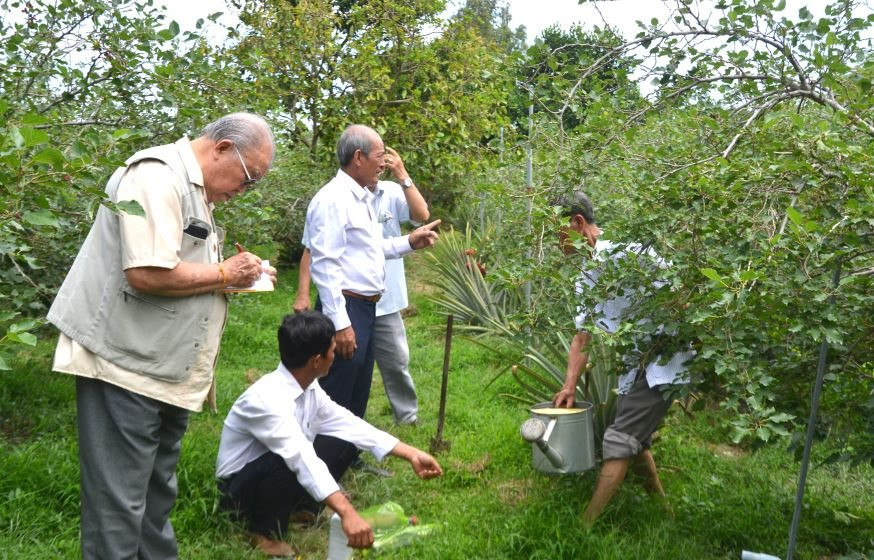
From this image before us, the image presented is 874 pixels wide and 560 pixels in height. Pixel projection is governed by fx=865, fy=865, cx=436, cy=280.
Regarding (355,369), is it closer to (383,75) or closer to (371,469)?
(371,469)

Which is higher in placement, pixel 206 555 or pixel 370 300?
pixel 370 300

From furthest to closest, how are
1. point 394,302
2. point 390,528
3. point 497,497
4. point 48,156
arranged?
point 394,302
point 497,497
point 390,528
point 48,156

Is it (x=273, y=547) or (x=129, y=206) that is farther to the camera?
(x=273, y=547)

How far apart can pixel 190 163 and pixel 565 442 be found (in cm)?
201

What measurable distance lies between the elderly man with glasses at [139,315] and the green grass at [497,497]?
2.49ft

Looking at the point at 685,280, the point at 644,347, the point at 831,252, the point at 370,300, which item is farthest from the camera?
the point at 370,300

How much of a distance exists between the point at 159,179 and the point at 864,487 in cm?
391

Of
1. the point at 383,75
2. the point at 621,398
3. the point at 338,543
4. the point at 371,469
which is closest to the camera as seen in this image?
the point at 338,543

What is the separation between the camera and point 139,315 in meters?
2.68

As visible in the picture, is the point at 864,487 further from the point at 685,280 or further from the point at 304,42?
the point at 304,42

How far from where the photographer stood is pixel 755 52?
310 cm

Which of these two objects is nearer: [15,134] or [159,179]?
[15,134]

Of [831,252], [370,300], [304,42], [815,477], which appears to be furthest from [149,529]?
[304,42]

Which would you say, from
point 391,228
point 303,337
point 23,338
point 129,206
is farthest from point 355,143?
point 23,338
